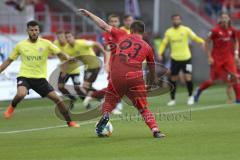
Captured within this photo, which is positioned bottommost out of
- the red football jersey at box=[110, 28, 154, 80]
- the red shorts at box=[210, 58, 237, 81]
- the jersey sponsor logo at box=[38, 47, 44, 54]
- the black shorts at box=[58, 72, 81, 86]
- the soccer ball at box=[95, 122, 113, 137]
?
the black shorts at box=[58, 72, 81, 86]

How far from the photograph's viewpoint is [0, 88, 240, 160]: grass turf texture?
12039mm

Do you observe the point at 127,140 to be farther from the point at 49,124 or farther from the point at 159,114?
the point at 159,114

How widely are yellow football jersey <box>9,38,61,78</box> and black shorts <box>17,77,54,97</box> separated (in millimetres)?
86

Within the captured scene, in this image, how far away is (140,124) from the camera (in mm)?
16875

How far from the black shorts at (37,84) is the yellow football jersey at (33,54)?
0.28 feet

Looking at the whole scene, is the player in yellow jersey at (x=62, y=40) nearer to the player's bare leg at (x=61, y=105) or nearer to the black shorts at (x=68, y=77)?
the black shorts at (x=68, y=77)

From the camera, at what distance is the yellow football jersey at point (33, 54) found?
16641mm

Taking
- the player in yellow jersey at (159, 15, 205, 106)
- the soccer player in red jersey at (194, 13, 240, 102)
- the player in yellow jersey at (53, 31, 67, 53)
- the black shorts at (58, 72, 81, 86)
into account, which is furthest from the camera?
the player in yellow jersey at (159, 15, 205, 106)

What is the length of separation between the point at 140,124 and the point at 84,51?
5726mm

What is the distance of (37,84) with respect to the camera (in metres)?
16.7

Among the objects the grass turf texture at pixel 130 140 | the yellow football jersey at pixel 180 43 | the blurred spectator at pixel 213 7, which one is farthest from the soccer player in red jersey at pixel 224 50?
the blurred spectator at pixel 213 7

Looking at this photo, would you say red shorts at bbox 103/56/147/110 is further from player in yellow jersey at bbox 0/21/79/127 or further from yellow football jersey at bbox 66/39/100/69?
yellow football jersey at bbox 66/39/100/69

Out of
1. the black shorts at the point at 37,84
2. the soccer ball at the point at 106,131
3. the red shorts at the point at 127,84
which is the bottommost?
the soccer ball at the point at 106,131

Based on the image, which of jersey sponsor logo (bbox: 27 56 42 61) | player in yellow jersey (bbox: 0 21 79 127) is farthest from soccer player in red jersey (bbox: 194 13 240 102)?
jersey sponsor logo (bbox: 27 56 42 61)
